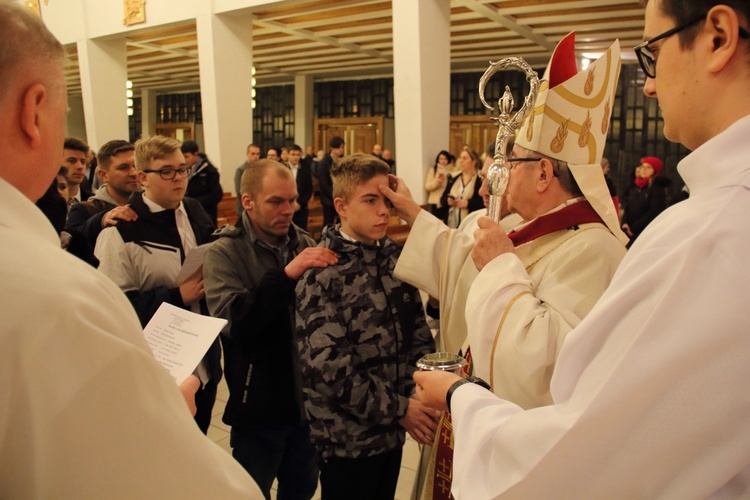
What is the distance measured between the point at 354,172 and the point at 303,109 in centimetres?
1563

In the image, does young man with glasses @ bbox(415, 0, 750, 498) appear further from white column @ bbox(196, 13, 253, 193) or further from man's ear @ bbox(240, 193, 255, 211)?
white column @ bbox(196, 13, 253, 193)

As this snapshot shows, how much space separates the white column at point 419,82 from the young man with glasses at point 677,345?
634cm

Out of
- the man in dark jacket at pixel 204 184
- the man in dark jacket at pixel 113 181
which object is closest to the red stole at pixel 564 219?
the man in dark jacket at pixel 113 181

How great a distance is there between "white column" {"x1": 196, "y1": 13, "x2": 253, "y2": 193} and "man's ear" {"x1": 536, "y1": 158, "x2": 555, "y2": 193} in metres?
7.81

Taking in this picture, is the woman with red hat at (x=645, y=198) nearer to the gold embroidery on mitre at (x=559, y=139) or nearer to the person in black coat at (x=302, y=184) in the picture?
the person in black coat at (x=302, y=184)

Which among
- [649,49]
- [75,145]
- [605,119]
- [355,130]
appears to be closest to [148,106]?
[355,130]

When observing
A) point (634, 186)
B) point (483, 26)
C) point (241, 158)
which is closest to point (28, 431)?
point (634, 186)

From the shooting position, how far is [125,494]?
71cm

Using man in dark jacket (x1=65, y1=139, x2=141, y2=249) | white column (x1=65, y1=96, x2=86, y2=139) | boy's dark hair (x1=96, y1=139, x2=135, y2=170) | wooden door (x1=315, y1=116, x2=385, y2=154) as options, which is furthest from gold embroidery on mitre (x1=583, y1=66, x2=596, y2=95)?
white column (x1=65, y1=96, x2=86, y2=139)

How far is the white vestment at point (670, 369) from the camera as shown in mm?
734

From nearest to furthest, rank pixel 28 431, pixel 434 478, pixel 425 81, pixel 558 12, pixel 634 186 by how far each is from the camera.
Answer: pixel 28 431, pixel 434 478, pixel 425 81, pixel 634 186, pixel 558 12

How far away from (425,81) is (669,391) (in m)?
6.71

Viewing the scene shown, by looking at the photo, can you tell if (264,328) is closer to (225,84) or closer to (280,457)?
(280,457)

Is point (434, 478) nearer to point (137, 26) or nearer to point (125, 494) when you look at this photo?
point (125, 494)
